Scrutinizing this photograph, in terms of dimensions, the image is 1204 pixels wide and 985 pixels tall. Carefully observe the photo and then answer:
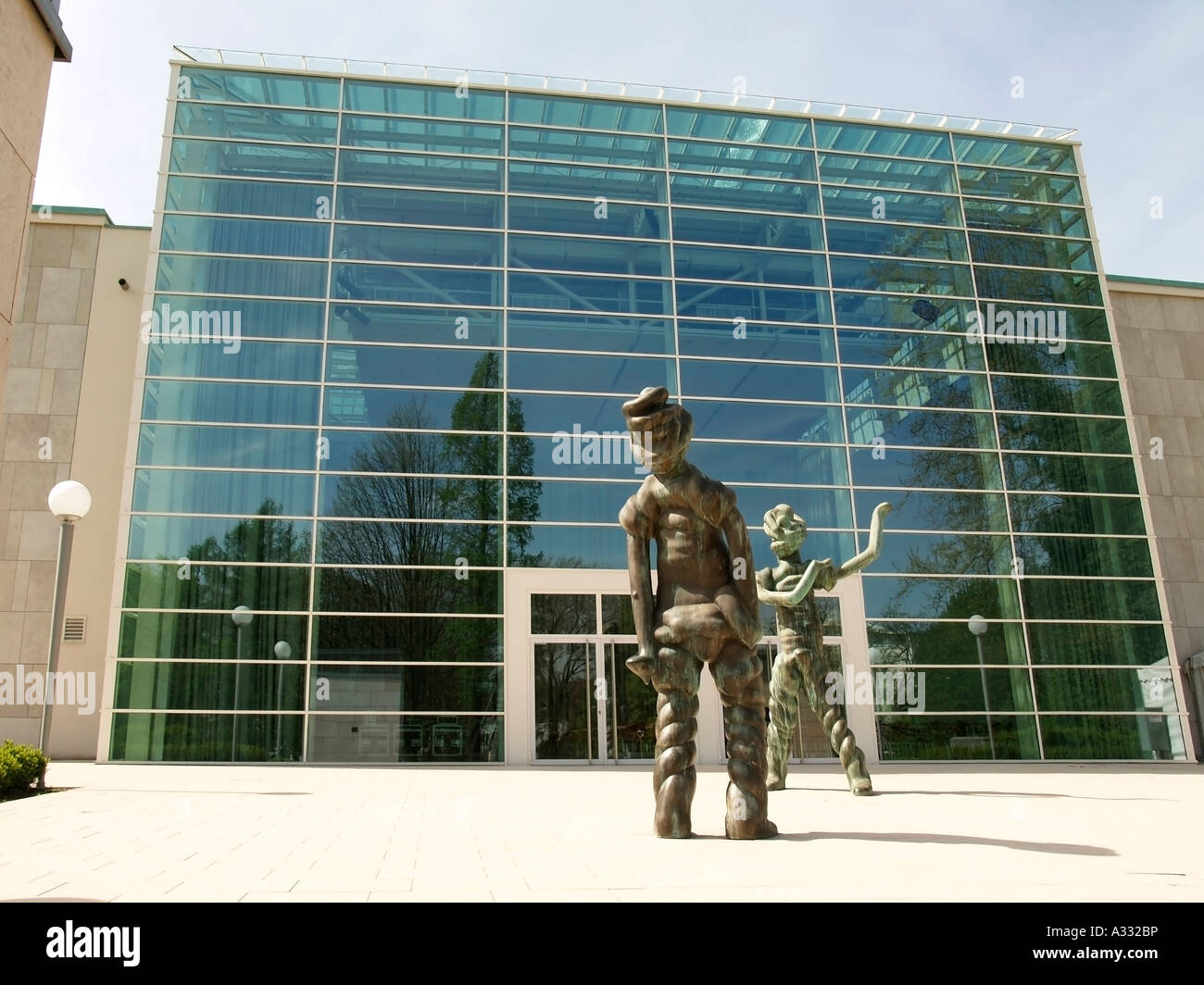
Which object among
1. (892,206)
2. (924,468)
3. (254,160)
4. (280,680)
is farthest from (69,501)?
(892,206)


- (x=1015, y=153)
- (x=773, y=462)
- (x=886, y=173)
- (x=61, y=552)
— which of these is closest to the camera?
(x=61, y=552)

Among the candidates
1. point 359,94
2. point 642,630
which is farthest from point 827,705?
point 359,94

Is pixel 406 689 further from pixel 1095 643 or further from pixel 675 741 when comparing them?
pixel 1095 643

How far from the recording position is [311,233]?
→ 774 inches

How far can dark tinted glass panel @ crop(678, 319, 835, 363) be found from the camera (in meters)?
20.3

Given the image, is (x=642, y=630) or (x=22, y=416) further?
(x=22, y=416)

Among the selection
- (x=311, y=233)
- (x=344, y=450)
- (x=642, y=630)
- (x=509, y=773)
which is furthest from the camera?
(x=311, y=233)

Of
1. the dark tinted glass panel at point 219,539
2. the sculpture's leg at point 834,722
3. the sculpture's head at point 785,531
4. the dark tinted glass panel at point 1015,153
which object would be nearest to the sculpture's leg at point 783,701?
the sculpture's leg at point 834,722

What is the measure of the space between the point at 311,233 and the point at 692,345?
8.87m

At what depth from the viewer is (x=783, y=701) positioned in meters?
9.69

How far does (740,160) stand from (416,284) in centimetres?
853

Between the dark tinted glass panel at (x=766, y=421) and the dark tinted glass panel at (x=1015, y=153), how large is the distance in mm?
8418

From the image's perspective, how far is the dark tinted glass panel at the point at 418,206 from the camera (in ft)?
66.0
